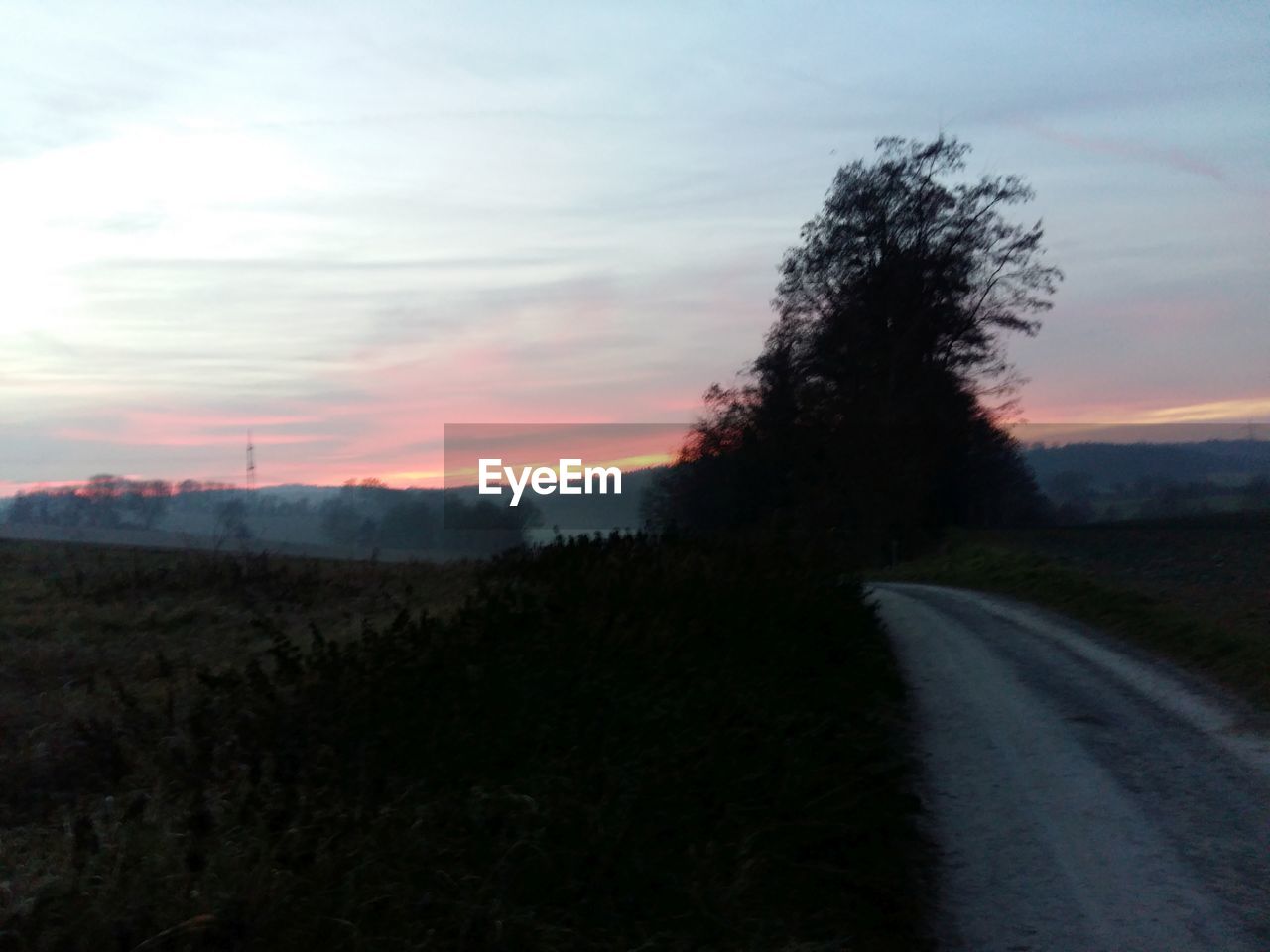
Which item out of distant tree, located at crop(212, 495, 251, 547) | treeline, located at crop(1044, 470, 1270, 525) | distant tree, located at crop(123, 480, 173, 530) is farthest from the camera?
treeline, located at crop(1044, 470, 1270, 525)

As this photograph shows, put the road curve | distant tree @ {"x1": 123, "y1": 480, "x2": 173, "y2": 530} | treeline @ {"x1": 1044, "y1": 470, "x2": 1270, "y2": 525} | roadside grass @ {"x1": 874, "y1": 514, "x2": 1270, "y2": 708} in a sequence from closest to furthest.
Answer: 1. the road curve
2. roadside grass @ {"x1": 874, "y1": 514, "x2": 1270, "y2": 708}
3. distant tree @ {"x1": 123, "y1": 480, "x2": 173, "y2": 530}
4. treeline @ {"x1": 1044, "y1": 470, "x2": 1270, "y2": 525}

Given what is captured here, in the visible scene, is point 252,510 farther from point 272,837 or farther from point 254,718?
point 272,837

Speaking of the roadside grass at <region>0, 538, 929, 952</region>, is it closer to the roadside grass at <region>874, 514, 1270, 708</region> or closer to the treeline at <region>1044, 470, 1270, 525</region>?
the roadside grass at <region>874, 514, 1270, 708</region>

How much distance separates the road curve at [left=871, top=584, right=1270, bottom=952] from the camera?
6.34 meters

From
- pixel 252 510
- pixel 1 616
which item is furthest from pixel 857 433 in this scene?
pixel 1 616

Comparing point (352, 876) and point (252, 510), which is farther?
point (252, 510)

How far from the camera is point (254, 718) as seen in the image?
22.2 feet

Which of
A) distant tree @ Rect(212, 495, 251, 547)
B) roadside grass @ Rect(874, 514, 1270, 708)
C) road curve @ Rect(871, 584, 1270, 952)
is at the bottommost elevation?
road curve @ Rect(871, 584, 1270, 952)

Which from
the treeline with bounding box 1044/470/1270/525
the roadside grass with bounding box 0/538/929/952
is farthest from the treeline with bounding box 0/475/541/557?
the treeline with bounding box 1044/470/1270/525

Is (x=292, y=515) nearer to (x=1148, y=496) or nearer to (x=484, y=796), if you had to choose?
(x=484, y=796)

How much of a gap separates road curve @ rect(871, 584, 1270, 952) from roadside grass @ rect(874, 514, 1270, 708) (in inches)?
31.3

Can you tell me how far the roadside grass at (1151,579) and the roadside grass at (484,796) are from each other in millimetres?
5799

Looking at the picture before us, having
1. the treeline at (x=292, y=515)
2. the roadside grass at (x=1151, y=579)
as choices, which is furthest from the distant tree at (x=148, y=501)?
the roadside grass at (x=1151, y=579)

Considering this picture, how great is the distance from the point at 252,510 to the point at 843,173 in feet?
97.1
